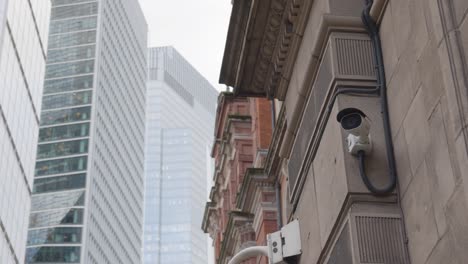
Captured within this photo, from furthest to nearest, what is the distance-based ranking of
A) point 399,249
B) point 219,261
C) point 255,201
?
point 219,261 < point 255,201 < point 399,249

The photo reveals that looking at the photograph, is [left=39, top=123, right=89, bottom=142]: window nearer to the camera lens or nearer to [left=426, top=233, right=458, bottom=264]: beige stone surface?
the camera lens

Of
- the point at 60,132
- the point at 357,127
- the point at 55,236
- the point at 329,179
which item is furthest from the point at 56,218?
the point at 357,127

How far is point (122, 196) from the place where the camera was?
190125 millimetres

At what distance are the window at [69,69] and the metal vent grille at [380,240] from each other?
179656 mm

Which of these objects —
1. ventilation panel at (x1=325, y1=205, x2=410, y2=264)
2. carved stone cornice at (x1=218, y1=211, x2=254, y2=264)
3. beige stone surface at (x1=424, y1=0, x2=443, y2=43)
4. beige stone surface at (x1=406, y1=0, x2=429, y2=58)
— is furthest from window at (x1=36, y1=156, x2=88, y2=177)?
beige stone surface at (x1=424, y1=0, x2=443, y2=43)

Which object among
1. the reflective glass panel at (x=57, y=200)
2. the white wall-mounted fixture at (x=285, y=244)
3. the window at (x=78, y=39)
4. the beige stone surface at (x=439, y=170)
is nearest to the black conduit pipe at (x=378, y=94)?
the beige stone surface at (x=439, y=170)

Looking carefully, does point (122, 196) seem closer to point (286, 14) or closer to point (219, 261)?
point (219, 261)

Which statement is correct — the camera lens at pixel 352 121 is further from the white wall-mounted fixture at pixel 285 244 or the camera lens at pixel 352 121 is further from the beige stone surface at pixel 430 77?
the white wall-mounted fixture at pixel 285 244

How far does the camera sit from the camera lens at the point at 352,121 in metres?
10.3

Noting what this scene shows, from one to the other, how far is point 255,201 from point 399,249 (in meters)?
20.1

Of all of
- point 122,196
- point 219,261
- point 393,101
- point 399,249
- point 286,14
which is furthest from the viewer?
point 122,196

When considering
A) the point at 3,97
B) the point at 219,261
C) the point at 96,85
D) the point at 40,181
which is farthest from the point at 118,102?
the point at 219,261

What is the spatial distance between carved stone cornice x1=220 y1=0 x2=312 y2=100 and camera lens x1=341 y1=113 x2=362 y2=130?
10.3ft

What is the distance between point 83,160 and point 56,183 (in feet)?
27.1
